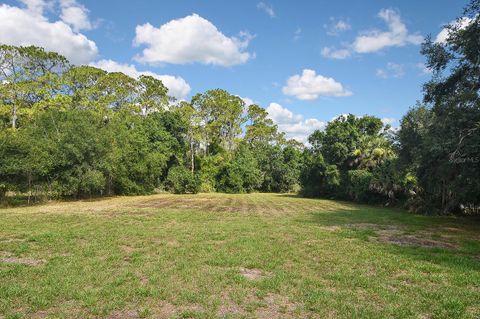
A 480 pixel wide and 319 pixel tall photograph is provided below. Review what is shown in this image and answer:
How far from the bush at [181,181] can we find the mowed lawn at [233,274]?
31945 mm

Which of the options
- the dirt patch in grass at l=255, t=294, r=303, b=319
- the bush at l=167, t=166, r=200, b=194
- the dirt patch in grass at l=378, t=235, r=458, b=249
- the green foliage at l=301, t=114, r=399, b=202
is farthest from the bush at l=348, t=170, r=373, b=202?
the dirt patch in grass at l=255, t=294, r=303, b=319

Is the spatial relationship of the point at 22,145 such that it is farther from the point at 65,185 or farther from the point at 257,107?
the point at 257,107

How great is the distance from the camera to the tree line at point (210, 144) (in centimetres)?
1727

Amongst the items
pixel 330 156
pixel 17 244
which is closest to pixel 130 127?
pixel 330 156

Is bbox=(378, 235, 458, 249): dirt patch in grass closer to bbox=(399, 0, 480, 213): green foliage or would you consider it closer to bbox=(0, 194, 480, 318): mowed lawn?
bbox=(0, 194, 480, 318): mowed lawn

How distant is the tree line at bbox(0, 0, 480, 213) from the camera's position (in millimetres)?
17266

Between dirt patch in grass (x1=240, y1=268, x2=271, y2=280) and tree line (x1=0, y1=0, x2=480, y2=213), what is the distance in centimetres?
1147

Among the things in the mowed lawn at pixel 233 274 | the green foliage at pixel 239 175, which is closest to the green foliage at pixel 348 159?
the green foliage at pixel 239 175

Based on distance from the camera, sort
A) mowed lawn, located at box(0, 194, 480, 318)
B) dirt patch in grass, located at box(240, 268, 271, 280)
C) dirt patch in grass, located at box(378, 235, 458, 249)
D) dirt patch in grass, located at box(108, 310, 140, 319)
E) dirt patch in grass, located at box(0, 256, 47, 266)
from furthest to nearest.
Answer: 1. dirt patch in grass, located at box(378, 235, 458, 249)
2. dirt patch in grass, located at box(0, 256, 47, 266)
3. dirt patch in grass, located at box(240, 268, 271, 280)
4. mowed lawn, located at box(0, 194, 480, 318)
5. dirt patch in grass, located at box(108, 310, 140, 319)

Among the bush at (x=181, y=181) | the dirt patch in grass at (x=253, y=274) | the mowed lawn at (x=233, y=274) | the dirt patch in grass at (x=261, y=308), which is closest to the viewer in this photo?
the dirt patch in grass at (x=261, y=308)

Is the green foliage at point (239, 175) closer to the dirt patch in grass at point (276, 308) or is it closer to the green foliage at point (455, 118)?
the green foliage at point (455, 118)

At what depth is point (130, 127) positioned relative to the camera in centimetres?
4541

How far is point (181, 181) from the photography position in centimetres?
4700

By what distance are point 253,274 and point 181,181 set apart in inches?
1553
